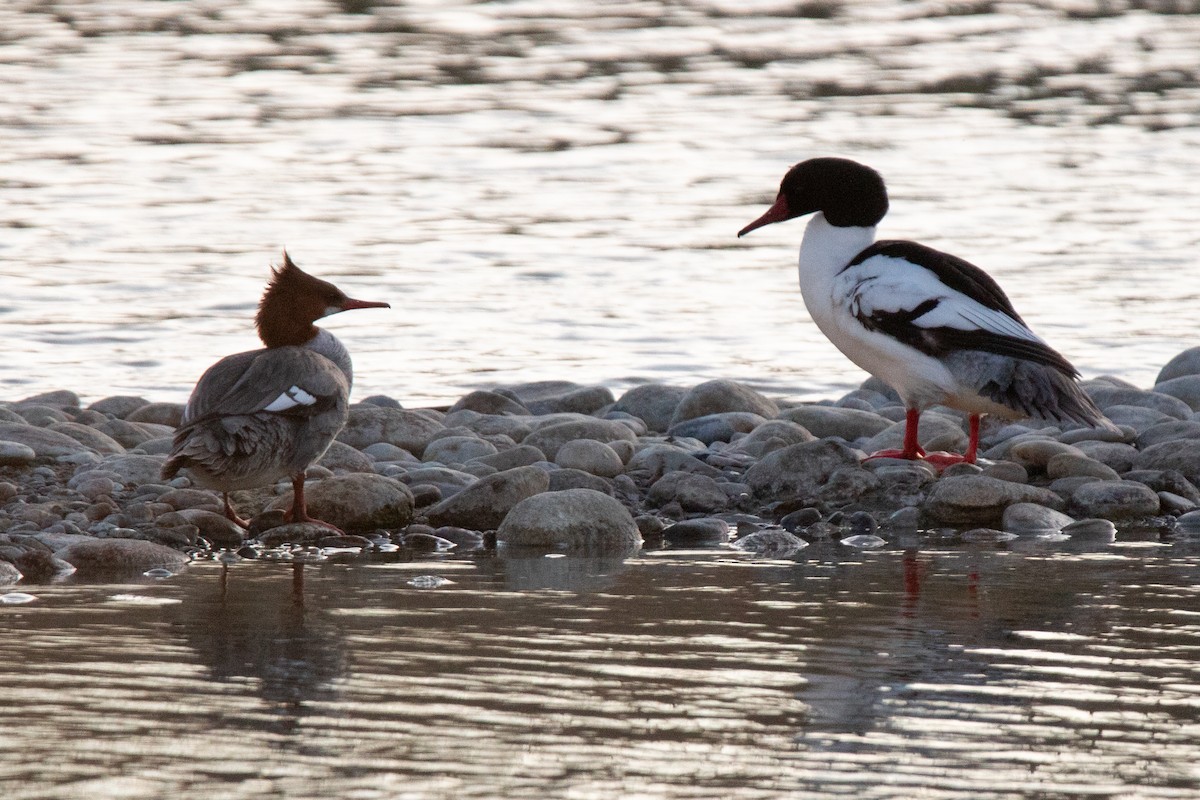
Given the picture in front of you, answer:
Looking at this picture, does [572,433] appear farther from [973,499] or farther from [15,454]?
[15,454]

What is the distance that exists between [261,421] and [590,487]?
1414 mm

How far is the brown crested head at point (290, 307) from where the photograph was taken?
7508mm

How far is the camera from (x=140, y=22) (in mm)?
28047

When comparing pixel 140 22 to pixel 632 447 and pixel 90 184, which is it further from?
pixel 632 447

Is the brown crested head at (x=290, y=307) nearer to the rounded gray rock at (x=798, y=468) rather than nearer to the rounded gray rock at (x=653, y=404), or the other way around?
the rounded gray rock at (x=798, y=468)

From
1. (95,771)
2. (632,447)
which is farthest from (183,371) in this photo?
(95,771)

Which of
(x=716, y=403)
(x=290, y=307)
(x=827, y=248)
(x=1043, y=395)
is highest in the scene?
(x=827, y=248)

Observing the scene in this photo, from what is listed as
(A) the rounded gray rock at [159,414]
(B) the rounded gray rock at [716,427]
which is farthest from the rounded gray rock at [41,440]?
(B) the rounded gray rock at [716,427]

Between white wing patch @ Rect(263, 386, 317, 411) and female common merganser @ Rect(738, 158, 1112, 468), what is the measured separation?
2341 mm

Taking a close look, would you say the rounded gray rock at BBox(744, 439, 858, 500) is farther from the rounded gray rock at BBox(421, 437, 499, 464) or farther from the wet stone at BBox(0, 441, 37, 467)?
the wet stone at BBox(0, 441, 37, 467)

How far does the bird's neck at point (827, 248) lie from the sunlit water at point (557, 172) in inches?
104

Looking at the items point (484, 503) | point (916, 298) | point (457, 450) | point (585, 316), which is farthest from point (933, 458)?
point (585, 316)

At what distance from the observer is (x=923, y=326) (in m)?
7.15

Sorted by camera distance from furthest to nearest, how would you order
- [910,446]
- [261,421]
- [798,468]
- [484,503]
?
[910,446]
[798,468]
[484,503]
[261,421]
